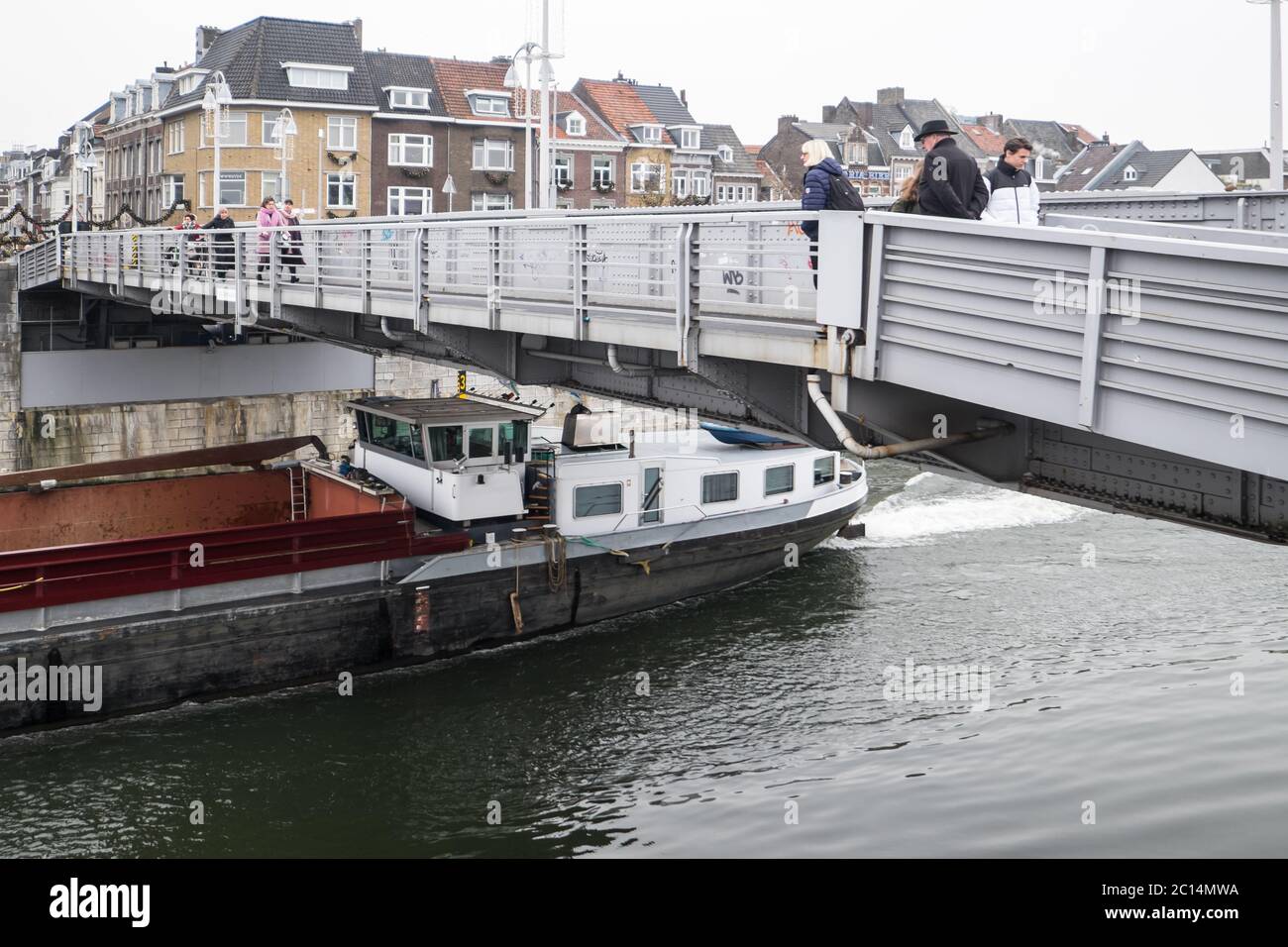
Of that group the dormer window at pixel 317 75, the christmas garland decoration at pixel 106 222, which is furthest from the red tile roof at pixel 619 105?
the christmas garland decoration at pixel 106 222

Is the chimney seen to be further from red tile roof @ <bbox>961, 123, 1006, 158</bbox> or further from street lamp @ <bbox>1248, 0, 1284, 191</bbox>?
street lamp @ <bbox>1248, 0, 1284, 191</bbox>

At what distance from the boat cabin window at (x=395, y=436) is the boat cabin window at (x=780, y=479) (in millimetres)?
6746

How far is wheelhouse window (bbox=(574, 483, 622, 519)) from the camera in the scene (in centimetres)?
2211

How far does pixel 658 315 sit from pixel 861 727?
722cm

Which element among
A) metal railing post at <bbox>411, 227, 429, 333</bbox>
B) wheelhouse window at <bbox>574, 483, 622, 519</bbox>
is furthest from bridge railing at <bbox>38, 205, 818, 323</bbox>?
wheelhouse window at <bbox>574, 483, 622, 519</bbox>

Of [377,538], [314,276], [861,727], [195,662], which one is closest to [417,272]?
[314,276]

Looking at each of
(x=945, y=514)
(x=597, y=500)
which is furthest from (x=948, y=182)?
(x=945, y=514)

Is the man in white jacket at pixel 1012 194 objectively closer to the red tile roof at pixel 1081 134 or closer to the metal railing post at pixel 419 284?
the metal railing post at pixel 419 284

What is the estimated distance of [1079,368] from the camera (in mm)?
7586

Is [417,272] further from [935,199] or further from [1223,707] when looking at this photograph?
[1223,707]

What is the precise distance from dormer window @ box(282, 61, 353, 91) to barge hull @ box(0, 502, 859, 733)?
37.9 meters

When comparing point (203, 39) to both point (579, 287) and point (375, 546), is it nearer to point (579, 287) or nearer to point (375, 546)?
point (375, 546)

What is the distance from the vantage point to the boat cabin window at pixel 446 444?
21250 millimetres

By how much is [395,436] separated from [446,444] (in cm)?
155
